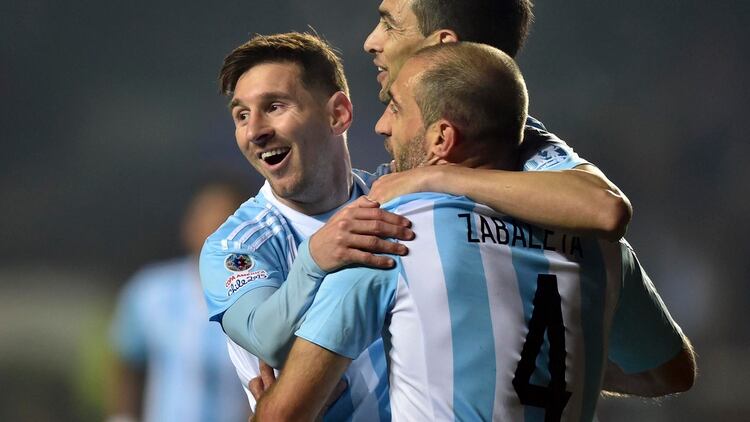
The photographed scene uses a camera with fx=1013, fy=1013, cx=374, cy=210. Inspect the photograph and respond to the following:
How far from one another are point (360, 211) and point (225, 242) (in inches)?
26.3

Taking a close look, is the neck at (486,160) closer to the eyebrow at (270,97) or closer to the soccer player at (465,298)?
the soccer player at (465,298)

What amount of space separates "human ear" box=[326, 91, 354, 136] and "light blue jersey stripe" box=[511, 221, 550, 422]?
1.08 meters

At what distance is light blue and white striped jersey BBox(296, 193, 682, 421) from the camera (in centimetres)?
151

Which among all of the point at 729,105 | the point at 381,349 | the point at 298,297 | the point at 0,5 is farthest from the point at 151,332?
the point at 729,105

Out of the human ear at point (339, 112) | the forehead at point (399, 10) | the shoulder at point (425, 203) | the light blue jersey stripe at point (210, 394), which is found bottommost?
the light blue jersey stripe at point (210, 394)

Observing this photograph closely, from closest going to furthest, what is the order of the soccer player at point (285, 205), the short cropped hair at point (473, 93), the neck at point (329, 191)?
the short cropped hair at point (473, 93) < the soccer player at point (285, 205) < the neck at point (329, 191)

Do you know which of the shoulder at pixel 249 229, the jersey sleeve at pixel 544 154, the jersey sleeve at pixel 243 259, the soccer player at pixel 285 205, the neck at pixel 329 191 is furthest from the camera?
the neck at pixel 329 191

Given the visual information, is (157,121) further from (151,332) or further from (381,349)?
(381,349)

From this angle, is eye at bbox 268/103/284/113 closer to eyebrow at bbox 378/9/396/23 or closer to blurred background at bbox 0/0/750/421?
eyebrow at bbox 378/9/396/23

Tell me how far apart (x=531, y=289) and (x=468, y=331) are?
136mm

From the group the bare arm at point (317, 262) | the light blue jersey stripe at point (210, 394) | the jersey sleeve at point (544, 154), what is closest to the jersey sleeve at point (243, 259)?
the bare arm at point (317, 262)

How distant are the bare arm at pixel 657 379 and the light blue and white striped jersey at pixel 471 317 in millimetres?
368

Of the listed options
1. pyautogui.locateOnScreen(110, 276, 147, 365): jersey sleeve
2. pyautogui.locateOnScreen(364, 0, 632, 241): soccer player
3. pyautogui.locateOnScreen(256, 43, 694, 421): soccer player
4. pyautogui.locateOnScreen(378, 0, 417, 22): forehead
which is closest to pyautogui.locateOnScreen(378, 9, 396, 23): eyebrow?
pyautogui.locateOnScreen(378, 0, 417, 22): forehead

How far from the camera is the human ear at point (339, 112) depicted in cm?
260
